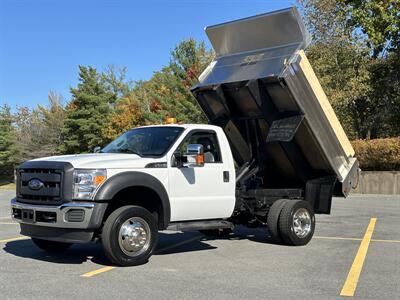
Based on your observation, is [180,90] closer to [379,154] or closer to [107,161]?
[379,154]

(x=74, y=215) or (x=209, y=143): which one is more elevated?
(x=209, y=143)

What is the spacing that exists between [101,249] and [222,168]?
7.85 feet

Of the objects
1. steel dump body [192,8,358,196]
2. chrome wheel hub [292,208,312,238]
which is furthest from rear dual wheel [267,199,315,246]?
steel dump body [192,8,358,196]

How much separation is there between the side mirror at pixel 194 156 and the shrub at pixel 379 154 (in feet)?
56.9

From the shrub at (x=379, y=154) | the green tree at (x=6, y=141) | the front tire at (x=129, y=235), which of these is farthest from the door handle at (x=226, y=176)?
the green tree at (x=6, y=141)

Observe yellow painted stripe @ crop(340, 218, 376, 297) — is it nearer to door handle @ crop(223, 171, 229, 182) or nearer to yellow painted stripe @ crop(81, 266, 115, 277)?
door handle @ crop(223, 171, 229, 182)

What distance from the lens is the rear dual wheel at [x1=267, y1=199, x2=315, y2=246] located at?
880 cm

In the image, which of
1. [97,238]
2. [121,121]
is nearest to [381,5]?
[97,238]

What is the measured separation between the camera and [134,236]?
7031 mm

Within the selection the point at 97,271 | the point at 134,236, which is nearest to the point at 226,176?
the point at 134,236

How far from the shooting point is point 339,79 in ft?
83.1

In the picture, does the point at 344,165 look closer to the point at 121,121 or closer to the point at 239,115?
the point at 239,115

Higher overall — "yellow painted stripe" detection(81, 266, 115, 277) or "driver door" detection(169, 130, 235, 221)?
"driver door" detection(169, 130, 235, 221)

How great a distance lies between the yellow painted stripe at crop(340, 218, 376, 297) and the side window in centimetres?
259
